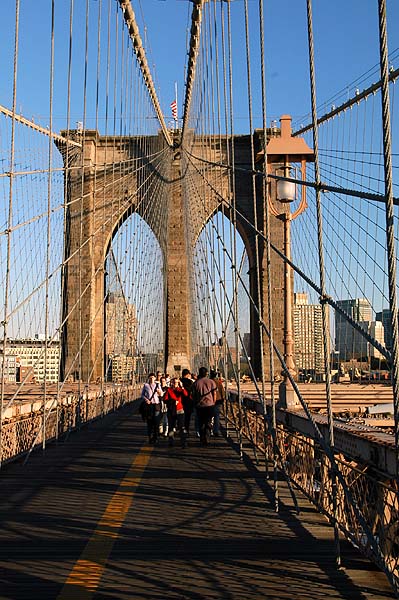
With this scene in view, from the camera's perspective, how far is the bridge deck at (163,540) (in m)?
2.96

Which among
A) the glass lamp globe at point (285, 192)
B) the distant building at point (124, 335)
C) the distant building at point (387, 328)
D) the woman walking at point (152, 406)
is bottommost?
the woman walking at point (152, 406)

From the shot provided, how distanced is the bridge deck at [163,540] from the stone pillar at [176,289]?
20.4m

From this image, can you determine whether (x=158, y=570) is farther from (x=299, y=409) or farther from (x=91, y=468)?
(x=299, y=409)

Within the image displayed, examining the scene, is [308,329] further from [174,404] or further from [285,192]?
[285,192]

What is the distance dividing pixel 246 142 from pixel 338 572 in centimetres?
2828

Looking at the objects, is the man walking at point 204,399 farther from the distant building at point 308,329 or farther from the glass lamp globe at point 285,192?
the distant building at point 308,329

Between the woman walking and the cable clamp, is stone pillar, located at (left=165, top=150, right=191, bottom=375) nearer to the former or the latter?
the woman walking

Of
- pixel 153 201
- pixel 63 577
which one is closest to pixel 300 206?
pixel 63 577

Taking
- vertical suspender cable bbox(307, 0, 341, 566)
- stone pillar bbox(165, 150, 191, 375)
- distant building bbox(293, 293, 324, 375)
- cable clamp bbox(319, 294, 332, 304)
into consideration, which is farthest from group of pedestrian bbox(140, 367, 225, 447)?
stone pillar bbox(165, 150, 191, 375)

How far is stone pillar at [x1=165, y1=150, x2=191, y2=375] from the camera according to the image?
26.7m

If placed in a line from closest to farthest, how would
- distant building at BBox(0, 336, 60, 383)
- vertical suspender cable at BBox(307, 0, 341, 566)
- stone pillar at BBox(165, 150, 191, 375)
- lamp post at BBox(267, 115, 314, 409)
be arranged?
vertical suspender cable at BBox(307, 0, 341, 566)
distant building at BBox(0, 336, 60, 383)
lamp post at BBox(267, 115, 314, 409)
stone pillar at BBox(165, 150, 191, 375)

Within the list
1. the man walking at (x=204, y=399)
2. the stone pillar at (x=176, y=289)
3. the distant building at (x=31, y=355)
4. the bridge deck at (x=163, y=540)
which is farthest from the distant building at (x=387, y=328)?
the stone pillar at (x=176, y=289)

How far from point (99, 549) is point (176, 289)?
2414 centimetres

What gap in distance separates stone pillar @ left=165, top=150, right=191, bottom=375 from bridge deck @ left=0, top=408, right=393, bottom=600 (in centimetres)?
2036
